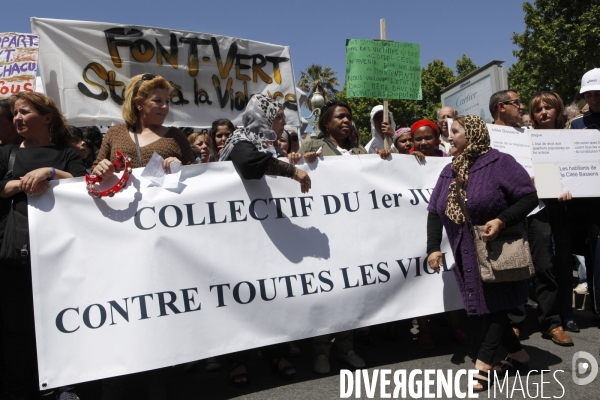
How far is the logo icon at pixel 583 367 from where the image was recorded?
3196 mm

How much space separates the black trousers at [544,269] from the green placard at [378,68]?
155 cm

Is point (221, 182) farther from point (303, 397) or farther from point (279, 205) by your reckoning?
point (303, 397)

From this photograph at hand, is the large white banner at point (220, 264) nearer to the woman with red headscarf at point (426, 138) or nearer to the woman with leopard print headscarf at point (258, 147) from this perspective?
the woman with leopard print headscarf at point (258, 147)

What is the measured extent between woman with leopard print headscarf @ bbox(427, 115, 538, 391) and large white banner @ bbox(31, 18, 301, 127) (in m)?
2.62

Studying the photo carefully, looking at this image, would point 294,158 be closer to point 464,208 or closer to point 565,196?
point 464,208

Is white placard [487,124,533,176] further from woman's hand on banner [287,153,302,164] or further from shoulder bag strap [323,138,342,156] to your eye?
woman's hand on banner [287,153,302,164]

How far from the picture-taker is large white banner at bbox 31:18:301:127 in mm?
4508

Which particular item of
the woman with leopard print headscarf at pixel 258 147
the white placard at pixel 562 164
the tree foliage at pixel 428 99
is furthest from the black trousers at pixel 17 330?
the tree foliage at pixel 428 99

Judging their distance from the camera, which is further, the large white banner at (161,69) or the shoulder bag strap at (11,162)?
the large white banner at (161,69)

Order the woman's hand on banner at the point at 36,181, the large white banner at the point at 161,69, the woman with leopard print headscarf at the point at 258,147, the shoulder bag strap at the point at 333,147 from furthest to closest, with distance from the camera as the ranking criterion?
the large white banner at the point at 161,69, the shoulder bag strap at the point at 333,147, the woman with leopard print headscarf at the point at 258,147, the woman's hand on banner at the point at 36,181

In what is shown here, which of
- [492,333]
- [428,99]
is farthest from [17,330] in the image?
[428,99]

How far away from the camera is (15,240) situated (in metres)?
2.90

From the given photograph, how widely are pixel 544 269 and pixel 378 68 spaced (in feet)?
7.30

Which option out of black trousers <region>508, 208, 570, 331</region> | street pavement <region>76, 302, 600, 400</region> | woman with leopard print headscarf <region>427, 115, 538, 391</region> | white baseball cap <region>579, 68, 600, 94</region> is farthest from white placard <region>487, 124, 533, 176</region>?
street pavement <region>76, 302, 600, 400</region>
